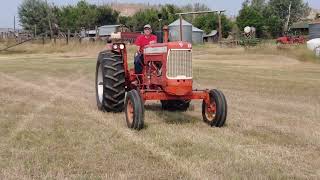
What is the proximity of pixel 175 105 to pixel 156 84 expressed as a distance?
1631 mm

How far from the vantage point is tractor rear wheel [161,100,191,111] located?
11.1m

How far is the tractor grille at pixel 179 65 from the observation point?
901 cm

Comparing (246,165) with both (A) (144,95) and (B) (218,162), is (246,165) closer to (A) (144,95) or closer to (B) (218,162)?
(B) (218,162)

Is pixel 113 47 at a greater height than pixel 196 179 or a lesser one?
greater

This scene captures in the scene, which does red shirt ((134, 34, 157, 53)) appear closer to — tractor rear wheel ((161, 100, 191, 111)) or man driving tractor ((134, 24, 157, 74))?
man driving tractor ((134, 24, 157, 74))

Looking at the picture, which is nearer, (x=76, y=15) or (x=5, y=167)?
(x=5, y=167)

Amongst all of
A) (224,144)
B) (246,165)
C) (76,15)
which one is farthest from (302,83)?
(76,15)

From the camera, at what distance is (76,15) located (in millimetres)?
82688

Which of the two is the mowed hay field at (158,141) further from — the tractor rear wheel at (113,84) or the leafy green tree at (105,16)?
the leafy green tree at (105,16)

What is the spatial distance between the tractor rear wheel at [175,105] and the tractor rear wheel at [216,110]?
1.51m

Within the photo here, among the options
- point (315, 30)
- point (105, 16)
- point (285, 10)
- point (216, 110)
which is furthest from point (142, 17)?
point (216, 110)

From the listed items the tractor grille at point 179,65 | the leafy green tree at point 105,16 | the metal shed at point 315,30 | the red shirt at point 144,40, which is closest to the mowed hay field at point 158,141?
the tractor grille at point 179,65

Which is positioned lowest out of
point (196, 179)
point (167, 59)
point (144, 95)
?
point (196, 179)

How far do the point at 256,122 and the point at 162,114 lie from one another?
1782 mm
